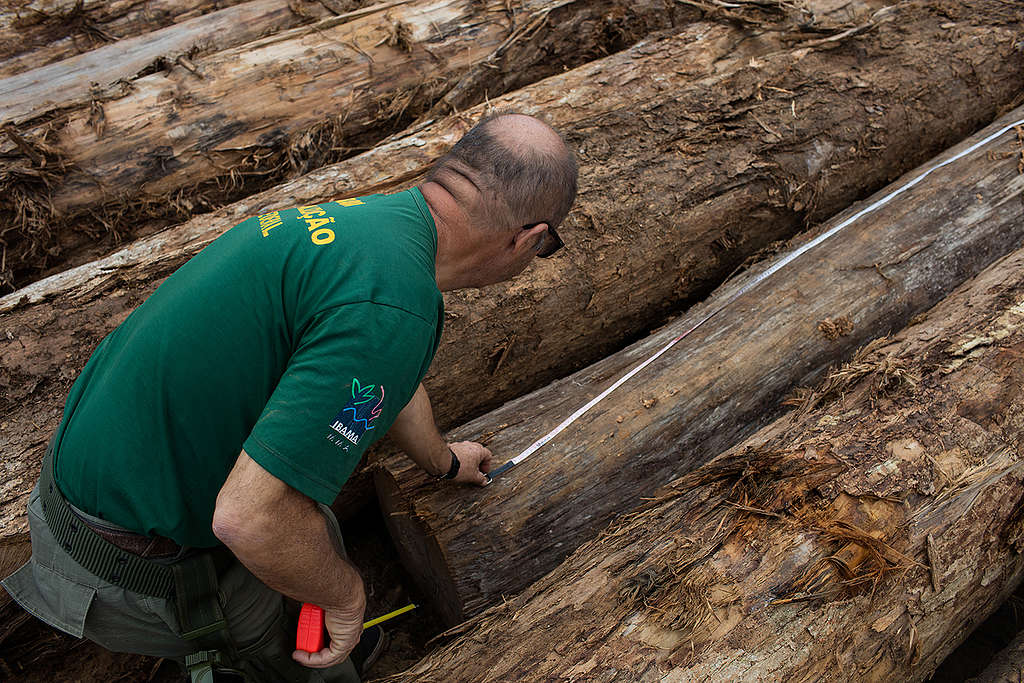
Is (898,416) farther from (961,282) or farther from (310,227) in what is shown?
(310,227)

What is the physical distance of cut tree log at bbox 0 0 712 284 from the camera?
3660mm

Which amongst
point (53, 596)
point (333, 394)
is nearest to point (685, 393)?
point (333, 394)

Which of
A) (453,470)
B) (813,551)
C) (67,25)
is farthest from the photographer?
(67,25)

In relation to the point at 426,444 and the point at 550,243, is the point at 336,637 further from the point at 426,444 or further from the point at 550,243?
the point at 550,243

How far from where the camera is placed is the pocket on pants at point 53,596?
200 cm

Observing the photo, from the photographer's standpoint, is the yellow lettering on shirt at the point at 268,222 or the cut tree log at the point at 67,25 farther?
the cut tree log at the point at 67,25

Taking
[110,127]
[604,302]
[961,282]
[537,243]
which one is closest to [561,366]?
[604,302]

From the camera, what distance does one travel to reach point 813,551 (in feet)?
7.08

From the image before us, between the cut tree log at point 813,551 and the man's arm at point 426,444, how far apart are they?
14cm

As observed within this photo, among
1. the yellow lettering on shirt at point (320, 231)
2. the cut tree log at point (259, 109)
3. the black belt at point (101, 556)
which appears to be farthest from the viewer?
the cut tree log at point (259, 109)

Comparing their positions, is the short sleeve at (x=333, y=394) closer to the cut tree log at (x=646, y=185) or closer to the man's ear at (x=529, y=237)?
the man's ear at (x=529, y=237)

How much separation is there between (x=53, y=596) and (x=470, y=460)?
48.4 inches

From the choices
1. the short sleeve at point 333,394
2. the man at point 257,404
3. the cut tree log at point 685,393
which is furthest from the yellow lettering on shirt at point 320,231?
the cut tree log at point 685,393

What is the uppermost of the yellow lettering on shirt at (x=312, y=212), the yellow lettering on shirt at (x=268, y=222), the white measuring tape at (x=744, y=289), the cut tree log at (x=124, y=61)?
the cut tree log at (x=124, y=61)
